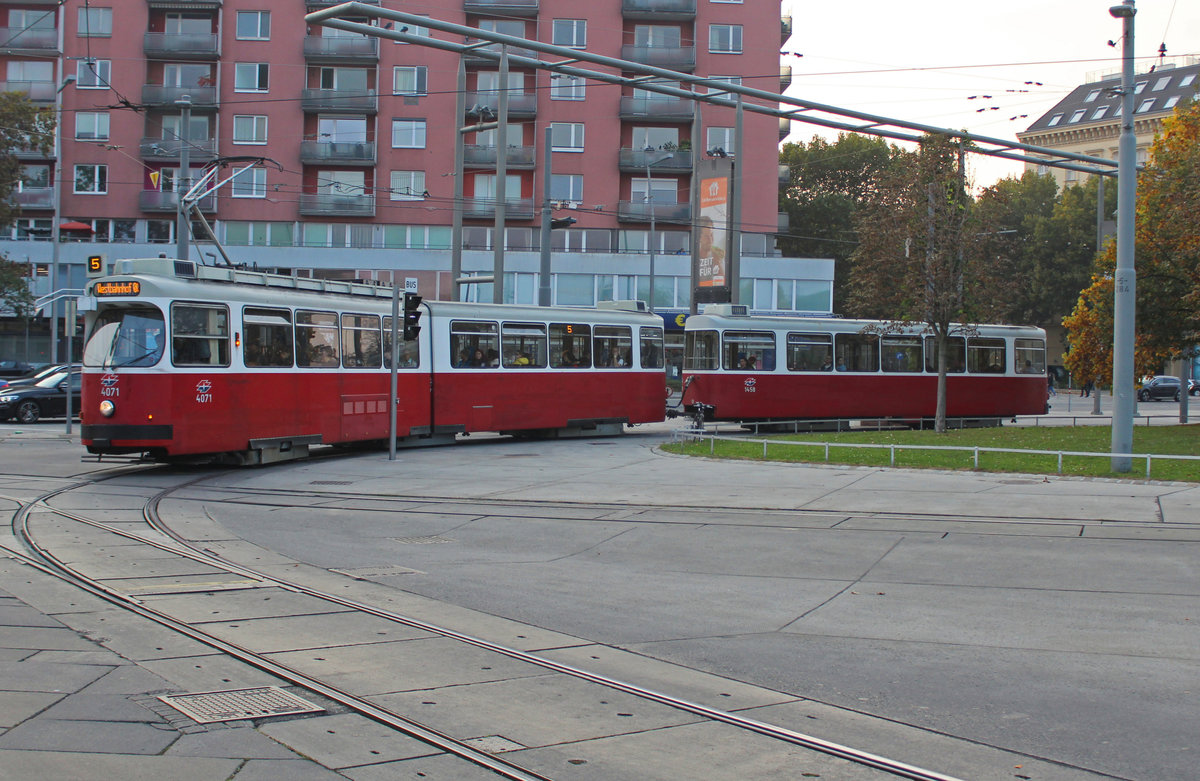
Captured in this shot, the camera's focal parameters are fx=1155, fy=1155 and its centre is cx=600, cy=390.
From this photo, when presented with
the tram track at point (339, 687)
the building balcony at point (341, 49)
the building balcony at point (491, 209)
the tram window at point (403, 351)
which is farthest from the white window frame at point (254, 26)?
the tram track at point (339, 687)

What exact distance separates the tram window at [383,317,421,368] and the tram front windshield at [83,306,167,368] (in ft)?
18.4

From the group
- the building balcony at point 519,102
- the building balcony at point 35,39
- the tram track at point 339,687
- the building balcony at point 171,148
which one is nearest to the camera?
the tram track at point 339,687

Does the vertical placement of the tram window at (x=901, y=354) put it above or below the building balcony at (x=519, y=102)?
below

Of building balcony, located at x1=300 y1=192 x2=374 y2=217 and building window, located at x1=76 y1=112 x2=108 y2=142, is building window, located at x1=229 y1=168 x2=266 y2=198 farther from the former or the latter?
building window, located at x1=76 y1=112 x2=108 y2=142

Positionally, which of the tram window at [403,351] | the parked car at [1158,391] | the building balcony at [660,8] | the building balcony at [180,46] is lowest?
the parked car at [1158,391]

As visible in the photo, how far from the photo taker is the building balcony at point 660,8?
181 feet

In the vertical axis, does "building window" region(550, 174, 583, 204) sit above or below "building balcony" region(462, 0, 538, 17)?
below

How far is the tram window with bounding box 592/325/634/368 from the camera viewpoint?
29312 millimetres

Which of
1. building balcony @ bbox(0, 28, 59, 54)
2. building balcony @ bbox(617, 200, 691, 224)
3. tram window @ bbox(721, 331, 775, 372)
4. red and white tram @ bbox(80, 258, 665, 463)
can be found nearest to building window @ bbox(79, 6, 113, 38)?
building balcony @ bbox(0, 28, 59, 54)

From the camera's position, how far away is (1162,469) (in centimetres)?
1875

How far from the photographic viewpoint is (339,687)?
6664mm

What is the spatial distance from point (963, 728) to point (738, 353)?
25605mm

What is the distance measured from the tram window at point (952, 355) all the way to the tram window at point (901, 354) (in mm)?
293

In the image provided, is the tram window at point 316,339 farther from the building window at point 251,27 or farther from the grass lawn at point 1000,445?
the building window at point 251,27
